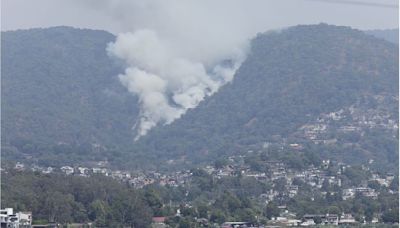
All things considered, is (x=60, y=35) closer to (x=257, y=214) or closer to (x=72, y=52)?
(x=72, y=52)

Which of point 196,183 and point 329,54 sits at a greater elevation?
point 329,54

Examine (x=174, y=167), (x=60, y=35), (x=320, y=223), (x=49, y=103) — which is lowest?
(x=320, y=223)

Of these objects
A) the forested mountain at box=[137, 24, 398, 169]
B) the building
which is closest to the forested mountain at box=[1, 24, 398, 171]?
the forested mountain at box=[137, 24, 398, 169]

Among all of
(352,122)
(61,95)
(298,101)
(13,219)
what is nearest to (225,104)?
(298,101)

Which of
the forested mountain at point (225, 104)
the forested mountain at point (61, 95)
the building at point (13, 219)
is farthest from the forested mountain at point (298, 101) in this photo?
the building at point (13, 219)

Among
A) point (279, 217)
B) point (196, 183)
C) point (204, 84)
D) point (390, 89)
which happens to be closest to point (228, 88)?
point (204, 84)

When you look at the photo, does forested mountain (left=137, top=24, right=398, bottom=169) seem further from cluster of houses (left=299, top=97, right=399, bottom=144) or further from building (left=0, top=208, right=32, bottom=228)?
building (left=0, top=208, right=32, bottom=228)

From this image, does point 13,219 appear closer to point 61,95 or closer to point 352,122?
point 352,122
